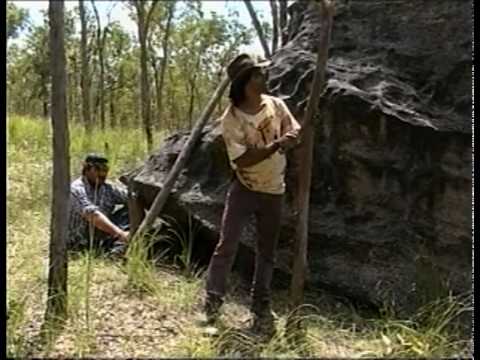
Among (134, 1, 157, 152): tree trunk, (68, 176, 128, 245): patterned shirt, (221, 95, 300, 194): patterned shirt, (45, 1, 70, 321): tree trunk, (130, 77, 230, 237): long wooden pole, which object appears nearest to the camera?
(45, 1, 70, 321): tree trunk

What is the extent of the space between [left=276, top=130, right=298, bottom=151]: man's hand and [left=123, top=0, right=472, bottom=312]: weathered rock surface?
3.41 ft

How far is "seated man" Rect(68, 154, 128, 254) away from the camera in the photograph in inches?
187

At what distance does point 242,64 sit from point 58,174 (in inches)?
41.1

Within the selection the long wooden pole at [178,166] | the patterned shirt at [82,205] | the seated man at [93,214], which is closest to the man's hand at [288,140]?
the long wooden pole at [178,166]

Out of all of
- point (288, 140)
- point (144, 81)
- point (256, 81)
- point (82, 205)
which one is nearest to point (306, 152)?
point (288, 140)

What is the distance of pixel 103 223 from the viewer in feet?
15.5

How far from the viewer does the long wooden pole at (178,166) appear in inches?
183

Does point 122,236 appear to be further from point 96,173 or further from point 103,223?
point 96,173

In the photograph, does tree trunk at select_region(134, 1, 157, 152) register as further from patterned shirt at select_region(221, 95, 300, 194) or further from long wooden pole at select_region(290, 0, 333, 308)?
long wooden pole at select_region(290, 0, 333, 308)

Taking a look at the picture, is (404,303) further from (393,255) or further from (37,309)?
(37,309)

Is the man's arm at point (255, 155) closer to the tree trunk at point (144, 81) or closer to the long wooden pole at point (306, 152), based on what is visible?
the long wooden pole at point (306, 152)

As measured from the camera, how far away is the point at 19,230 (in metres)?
5.19

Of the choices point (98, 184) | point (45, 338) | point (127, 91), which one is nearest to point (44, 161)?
point (98, 184)

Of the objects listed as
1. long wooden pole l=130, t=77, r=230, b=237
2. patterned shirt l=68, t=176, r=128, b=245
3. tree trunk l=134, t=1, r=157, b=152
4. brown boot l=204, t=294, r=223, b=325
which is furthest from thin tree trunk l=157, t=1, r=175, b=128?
brown boot l=204, t=294, r=223, b=325
